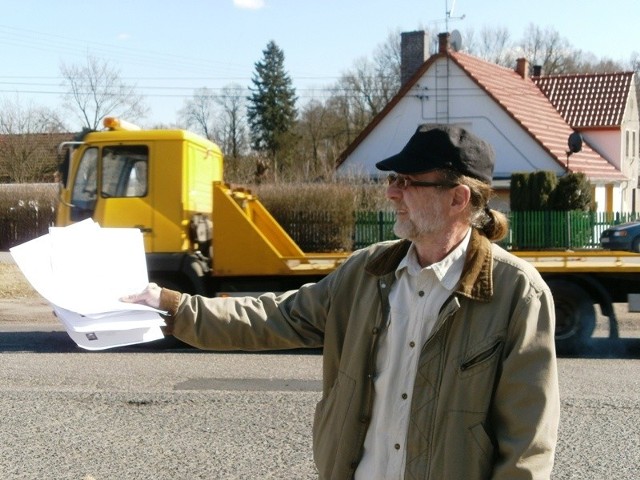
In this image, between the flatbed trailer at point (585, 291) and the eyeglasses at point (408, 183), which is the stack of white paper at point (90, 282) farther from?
→ the flatbed trailer at point (585, 291)

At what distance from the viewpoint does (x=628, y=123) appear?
4097cm

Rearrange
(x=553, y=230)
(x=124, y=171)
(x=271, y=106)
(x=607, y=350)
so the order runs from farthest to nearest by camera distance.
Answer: (x=271, y=106) < (x=553, y=230) < (x=607, y=350) < (x=124, y=171)

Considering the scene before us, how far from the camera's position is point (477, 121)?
34.5m

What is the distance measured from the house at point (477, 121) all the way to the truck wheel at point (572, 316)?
2196 centimetres

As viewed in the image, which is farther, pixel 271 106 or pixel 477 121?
pixel 271 106

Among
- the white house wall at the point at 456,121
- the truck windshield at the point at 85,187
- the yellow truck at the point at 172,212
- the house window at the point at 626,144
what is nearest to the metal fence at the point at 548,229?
the white house wall at the point at 456,121

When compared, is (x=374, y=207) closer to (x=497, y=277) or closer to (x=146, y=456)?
(x=146, y=456)

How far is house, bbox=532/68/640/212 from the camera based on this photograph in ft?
125

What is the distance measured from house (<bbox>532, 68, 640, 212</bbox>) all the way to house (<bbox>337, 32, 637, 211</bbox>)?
4.99 feet

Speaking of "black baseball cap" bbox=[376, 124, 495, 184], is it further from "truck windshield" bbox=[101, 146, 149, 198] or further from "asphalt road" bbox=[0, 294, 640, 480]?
"truck windshield" bbox=[101, 146, 149, 198]

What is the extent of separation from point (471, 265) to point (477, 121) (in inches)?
1289

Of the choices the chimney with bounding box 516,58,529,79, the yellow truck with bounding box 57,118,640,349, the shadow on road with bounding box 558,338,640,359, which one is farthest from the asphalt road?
the chimney with bounding box 516,58,529,79

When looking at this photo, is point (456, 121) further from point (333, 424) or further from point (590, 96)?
point (333, 424)

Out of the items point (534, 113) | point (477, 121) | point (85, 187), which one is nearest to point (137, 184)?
point (85, 187)
